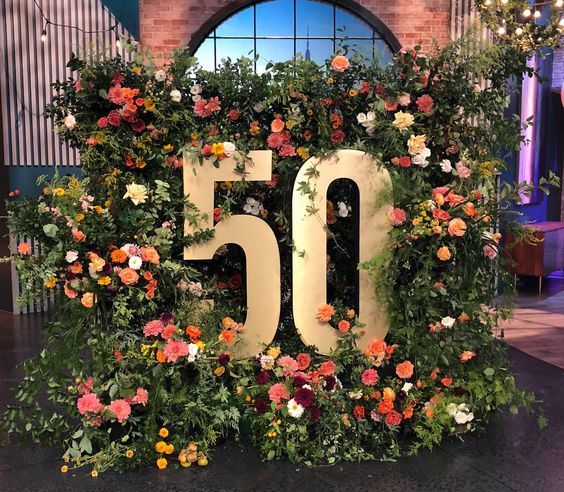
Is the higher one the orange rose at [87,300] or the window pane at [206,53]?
the window pane at [206,53]

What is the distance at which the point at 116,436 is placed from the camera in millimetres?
2816

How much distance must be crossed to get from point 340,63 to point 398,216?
2.34ft

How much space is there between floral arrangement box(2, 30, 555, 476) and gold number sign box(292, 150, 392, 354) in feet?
0.16

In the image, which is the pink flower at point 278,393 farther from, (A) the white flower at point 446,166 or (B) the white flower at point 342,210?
(A) the white flower at point 446,166

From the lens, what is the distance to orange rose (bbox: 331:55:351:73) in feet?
9.20

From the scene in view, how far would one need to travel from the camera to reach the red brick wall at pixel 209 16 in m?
6.85

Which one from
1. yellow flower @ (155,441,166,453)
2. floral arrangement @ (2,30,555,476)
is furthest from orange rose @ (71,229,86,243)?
yellow flower @ (155,441,166,453)

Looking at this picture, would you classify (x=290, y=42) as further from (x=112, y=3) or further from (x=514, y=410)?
(x=514, y=410)

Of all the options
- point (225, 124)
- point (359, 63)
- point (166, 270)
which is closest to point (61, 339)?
point (166, 270)

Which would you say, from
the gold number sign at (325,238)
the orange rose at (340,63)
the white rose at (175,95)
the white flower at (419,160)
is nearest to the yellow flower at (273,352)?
the gold number sign at (325,238)

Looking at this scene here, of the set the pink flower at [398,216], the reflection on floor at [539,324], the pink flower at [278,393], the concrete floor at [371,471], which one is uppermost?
the pink flower at [398,216]

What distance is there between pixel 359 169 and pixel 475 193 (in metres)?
0.51

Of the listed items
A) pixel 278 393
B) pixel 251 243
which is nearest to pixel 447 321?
pixel 278 393

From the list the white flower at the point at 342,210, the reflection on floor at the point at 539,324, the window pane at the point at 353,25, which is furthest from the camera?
the window pane at the point at 353,25
